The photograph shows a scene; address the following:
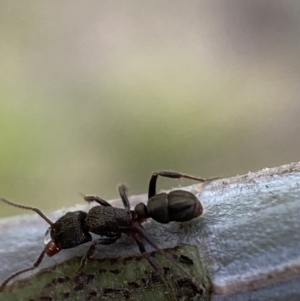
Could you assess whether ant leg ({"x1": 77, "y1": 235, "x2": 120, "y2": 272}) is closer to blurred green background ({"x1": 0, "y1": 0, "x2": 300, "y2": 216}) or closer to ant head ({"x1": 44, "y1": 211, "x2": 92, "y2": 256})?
ant head ({"x1": 44, "y1": 211, "x2": 92, "y2": 256})

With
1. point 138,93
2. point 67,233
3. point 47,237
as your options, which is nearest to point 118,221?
point 67,233

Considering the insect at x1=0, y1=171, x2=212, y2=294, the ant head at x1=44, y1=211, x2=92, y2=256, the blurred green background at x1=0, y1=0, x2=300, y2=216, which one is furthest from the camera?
the blurred green background at x1=0, y1=0, x2=300, y2=216

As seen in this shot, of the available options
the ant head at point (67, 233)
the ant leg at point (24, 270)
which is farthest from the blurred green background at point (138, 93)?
the ant leg at point (24, 270)

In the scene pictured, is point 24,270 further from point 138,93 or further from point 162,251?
point 138,93

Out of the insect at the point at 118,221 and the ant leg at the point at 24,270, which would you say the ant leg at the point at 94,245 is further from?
the ant leg at the point at 24,270

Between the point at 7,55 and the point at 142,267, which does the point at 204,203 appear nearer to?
the point at 142,267

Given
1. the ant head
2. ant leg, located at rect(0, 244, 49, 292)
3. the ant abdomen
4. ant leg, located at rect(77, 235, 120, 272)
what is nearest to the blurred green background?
the ant head

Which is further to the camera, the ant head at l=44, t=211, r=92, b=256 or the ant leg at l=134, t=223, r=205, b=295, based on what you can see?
the ant head at l=44, t=211, r=92, b=256
